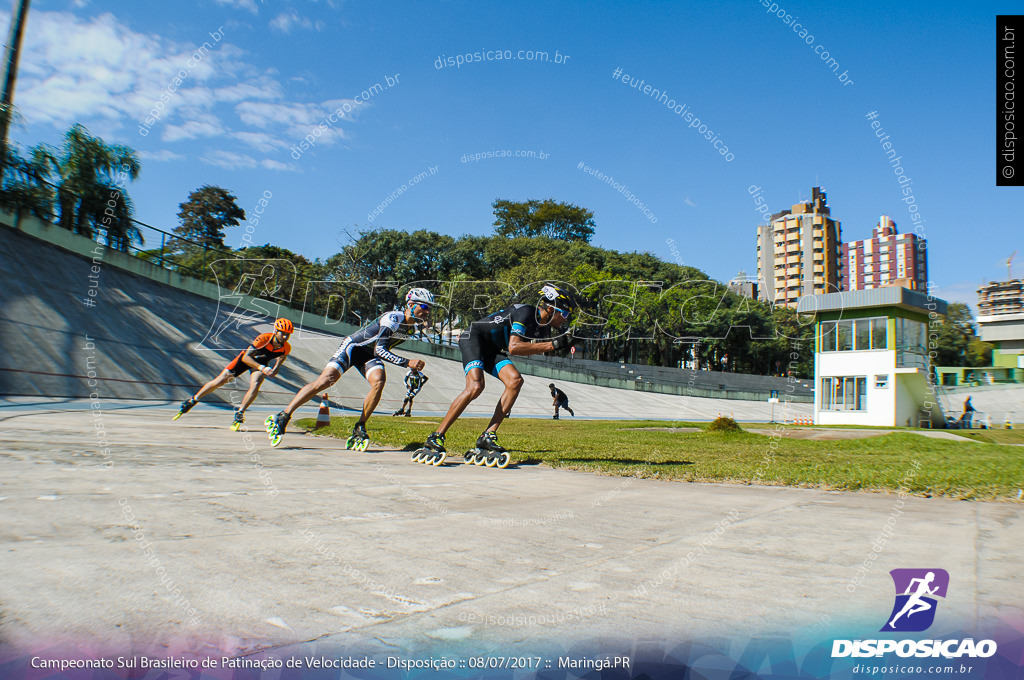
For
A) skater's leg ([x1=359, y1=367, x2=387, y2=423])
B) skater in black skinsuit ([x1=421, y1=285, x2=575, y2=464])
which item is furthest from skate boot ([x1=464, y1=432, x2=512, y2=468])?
skater's leg ([x1=359, y1=367, x2=387, y2=423])

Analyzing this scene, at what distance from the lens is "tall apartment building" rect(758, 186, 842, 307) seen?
106 metres

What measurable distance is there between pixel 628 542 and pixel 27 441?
576 cm

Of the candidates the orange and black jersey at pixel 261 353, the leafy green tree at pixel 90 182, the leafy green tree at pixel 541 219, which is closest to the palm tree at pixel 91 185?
the leafy green tree at pixel 90 182

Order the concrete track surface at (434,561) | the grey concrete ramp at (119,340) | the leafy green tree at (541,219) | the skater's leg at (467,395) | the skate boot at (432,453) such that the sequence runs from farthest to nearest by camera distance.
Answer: the leafy green tree at (541,219)
the grey concrete ramp at (119,340)
the skater's leg at (467,395)
the skate boot at (432,453)
the concrete track surface at (434,561)

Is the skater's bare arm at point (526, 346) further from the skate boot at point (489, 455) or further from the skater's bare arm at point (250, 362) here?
the skater's bare arm at point (250, 362)

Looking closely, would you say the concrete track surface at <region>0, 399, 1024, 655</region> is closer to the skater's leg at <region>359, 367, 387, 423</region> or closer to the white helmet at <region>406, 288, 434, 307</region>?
the skater's leg at <region>359, 367, 387, 423</region>

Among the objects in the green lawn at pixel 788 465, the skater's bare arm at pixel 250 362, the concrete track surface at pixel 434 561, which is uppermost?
the skater's bare arm at pixel 250 362

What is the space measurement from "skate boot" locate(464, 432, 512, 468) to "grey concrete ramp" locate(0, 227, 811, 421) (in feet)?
40.6

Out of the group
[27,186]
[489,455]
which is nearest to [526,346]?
[489,455]

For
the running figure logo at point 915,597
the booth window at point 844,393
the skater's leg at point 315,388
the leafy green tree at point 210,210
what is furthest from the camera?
the leafy green tree at point 210,210

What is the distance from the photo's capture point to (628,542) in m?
3.00

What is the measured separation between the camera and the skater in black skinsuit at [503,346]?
22.9 ft

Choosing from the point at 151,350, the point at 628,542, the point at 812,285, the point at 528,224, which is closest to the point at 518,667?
the point at 628,542

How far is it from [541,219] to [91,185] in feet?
190
